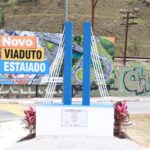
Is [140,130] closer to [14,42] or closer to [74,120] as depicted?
[74,120]

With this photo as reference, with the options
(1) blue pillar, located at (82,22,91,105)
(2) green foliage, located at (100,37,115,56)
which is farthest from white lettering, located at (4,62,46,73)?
(1) blue pillar, located at (82,22,91,105)

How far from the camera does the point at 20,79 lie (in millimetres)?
32656

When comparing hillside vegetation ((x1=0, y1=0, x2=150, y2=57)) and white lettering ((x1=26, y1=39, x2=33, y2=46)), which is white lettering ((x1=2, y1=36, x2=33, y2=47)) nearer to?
white lettering ((x1=26, y1=39, x2=33, y2=46))

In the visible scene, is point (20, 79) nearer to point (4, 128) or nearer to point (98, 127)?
point (4, 128)

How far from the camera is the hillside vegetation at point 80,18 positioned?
89.2 m

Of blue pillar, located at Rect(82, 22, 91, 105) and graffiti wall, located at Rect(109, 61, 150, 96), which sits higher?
blue pillar, located at Rect(82, 22, 91, 105)

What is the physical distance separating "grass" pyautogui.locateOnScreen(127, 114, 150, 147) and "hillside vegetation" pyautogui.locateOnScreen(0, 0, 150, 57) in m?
63.7

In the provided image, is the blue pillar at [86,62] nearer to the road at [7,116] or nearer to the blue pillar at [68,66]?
the blue pillar at [68,66]

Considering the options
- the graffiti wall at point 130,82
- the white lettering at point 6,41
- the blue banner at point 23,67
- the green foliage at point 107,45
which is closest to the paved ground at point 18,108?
the graffiti wall at point 130,82

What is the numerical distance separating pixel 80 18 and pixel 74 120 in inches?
3132

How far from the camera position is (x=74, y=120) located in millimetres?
13766

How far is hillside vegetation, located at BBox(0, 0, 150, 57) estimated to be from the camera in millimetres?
89188

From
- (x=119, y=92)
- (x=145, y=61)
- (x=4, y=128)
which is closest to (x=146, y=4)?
(x=145, y=61)

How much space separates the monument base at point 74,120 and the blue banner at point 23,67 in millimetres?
18594
